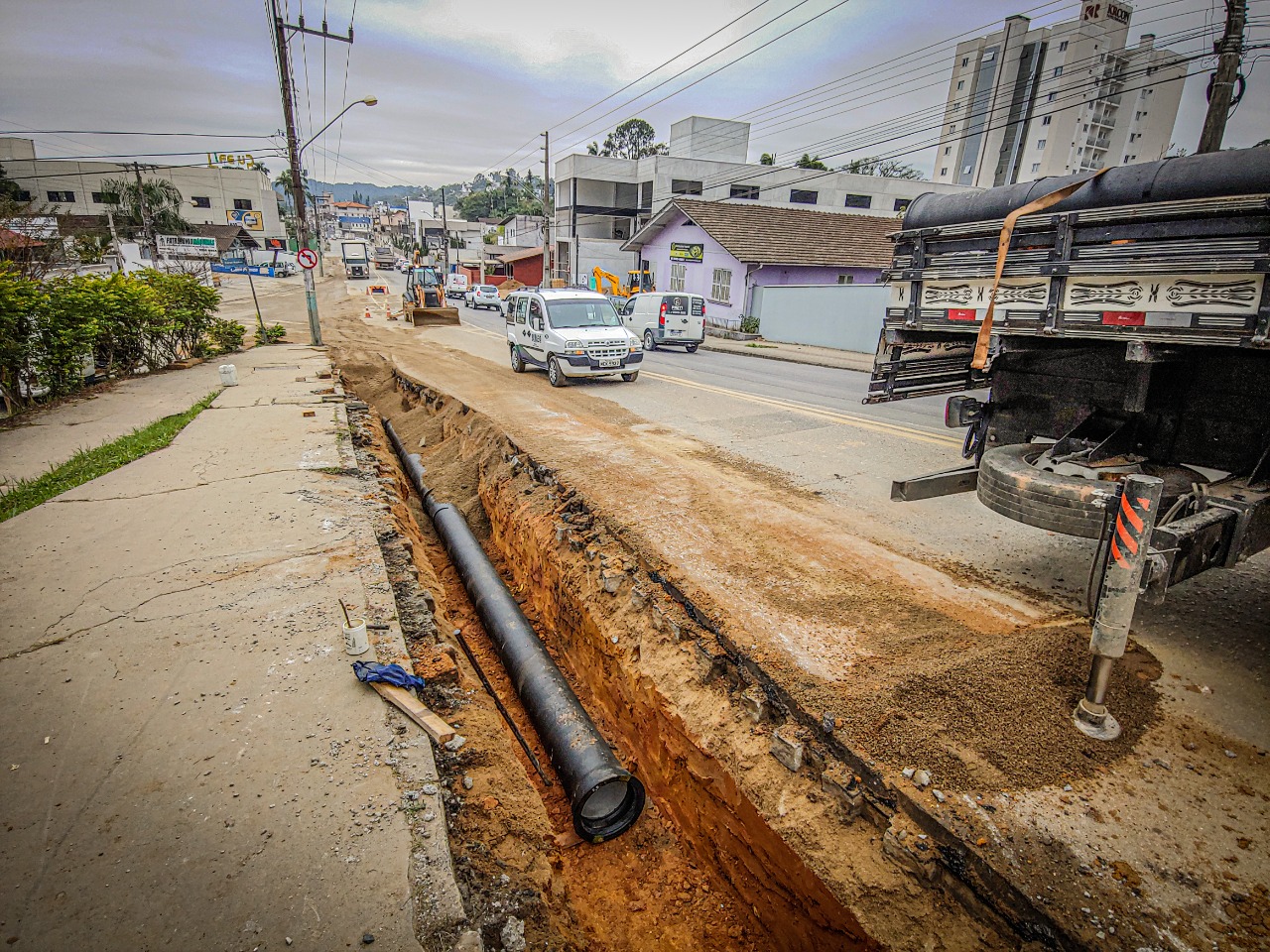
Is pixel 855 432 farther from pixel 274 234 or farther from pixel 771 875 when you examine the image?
pixel 274 234

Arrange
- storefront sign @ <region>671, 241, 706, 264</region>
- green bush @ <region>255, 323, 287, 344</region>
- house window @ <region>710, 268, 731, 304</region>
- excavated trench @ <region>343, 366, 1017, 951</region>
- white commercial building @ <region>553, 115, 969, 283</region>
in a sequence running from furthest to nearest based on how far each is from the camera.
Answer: white commercial building @ <region>553, 115, 969, 283</region>, storefront sign @ <region>671, 241, 706, 264</region>, house window @ <region>710, 268, 731, 304</region>, green bush @ <region>255, 323, 287, 344</region>, excavated trench @ <region>343, 366, 1017, 951</region>

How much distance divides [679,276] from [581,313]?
58.6 feet

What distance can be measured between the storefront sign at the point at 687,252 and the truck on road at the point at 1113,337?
2476cm

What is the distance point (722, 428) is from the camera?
9.47m

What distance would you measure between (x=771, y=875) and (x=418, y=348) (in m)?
18.8

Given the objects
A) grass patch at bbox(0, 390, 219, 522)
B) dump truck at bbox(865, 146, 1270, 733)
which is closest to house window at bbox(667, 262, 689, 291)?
grass patch at bbox(0, 390, 219, 522)

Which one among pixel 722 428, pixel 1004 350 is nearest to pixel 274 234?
pixel 722 428

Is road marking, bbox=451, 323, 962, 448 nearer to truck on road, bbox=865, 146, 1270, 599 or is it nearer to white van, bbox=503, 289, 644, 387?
white van, bbox=503, 289, 644, 387

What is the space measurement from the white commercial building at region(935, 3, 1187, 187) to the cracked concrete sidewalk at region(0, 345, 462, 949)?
5863 cm

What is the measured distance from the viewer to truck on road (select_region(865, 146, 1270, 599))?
3.10 meters

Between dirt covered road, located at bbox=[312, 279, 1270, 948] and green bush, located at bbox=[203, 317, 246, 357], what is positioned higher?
green bush, located at bbox=[203, 317, 246, 357]

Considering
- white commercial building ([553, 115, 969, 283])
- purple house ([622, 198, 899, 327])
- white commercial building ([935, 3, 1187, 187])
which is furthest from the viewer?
white commercial building ([935, 3, 1187, 187])

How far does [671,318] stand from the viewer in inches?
822

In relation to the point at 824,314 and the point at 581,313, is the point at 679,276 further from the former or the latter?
the point at 581,313
